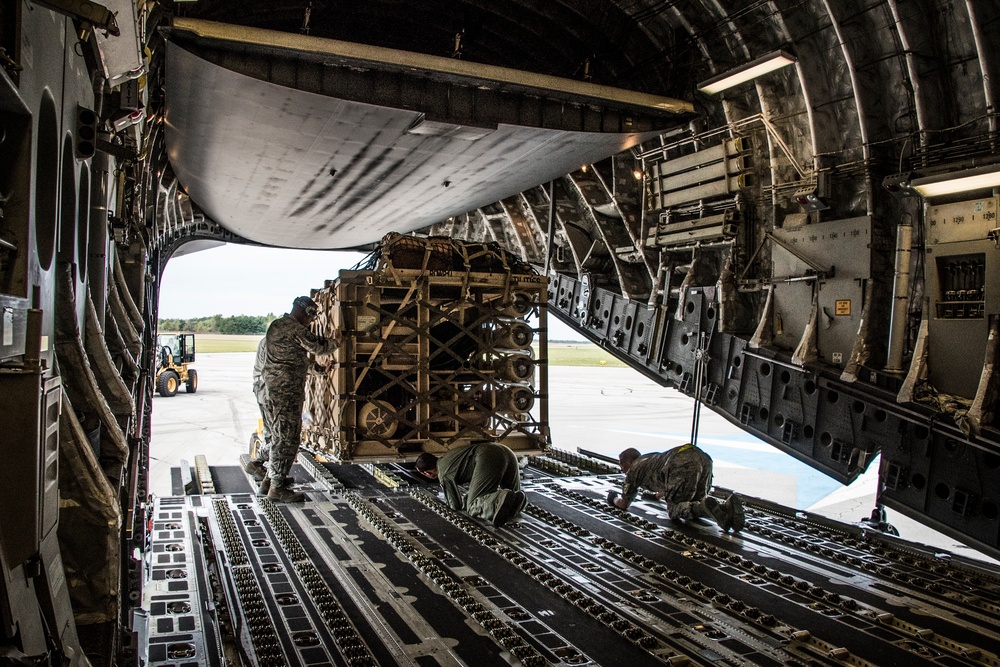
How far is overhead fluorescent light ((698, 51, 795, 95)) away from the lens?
7876 mm

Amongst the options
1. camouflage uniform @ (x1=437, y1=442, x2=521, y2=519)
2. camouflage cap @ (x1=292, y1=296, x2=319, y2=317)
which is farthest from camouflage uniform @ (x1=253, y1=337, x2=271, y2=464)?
camouflage uniform @ (x1=437, y1=442, x2=521, y2=519)

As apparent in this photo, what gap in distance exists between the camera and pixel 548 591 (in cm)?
518

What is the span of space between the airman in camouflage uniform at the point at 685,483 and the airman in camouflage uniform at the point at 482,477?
117 centimetres

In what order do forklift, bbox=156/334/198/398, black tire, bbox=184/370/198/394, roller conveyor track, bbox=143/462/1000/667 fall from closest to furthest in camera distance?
roller conveyor track, bbox=143/462/1000/667 → forklift, bbox=156/334/198/398 → black tire, bbox=184/370/198/394

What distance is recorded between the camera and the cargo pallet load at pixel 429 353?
8.10 metres

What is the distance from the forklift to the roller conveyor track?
2237cm

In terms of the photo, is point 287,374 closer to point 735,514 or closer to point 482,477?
point 482,477

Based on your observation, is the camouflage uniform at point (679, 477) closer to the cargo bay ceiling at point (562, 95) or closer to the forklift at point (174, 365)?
the cargo bay ceiling at point (562, 95)

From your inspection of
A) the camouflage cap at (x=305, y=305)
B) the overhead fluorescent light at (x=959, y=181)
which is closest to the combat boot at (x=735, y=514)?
the overhead fluorescent light at (x=959, y=181)

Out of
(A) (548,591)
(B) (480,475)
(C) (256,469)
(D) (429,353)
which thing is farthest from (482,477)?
(C) (256,469)

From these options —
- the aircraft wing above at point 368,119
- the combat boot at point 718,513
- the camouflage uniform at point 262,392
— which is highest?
the aircraft wing above at point 368,119

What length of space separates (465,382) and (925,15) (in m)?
5.98

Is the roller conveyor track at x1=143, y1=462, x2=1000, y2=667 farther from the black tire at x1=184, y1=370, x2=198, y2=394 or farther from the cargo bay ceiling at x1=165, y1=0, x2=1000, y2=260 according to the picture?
the black tire at x1=184, y1=370, x2=198, y2=394

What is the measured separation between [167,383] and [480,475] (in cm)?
2414
